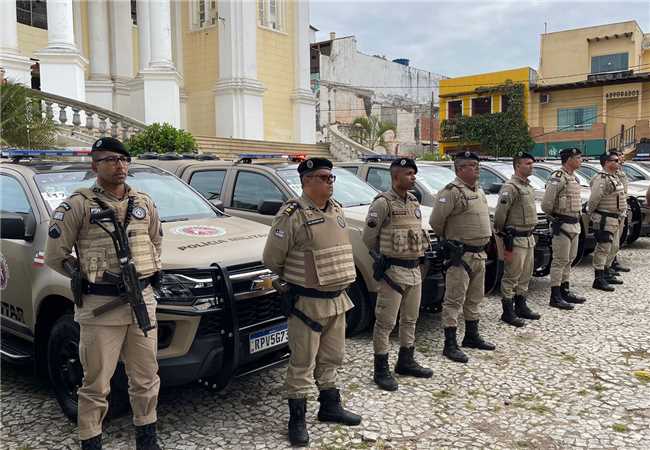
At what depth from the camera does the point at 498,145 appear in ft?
117

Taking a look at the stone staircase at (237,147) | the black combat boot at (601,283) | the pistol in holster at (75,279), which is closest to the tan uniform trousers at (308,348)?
the pistol in holster at (75,279)

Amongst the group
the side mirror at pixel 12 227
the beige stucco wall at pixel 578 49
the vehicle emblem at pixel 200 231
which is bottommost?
the vehicle emblem at pixel 200 231

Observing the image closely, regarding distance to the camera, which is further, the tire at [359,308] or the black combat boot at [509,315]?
the black combat boot at [509,315]

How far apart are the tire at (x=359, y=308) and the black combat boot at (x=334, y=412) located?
5.33ft

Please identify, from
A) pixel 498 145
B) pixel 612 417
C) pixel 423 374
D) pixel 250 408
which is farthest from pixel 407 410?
pixel 498 145

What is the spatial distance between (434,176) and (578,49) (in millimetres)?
34393

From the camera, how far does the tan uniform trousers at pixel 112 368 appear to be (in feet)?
9.86

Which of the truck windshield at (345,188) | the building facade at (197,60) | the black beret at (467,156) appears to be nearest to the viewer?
the black beret at (467,156)

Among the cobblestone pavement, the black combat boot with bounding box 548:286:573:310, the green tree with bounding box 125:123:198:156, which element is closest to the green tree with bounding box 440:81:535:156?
the green tree with bounding box 125:123:198:156

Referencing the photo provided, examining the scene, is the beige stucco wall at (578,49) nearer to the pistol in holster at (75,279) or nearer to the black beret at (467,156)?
the black beret at (467,156)

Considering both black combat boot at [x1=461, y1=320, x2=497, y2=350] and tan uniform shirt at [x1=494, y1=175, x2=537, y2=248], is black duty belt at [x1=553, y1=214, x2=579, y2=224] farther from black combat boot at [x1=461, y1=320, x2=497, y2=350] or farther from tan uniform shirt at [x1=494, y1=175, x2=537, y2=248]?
black combat boot at [x1=461, y1=320, x2=497, y2=350]

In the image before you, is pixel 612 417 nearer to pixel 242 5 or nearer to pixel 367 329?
pixel 367 329

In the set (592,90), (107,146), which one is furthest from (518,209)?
(592,90)

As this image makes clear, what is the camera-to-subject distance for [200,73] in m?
22.2
